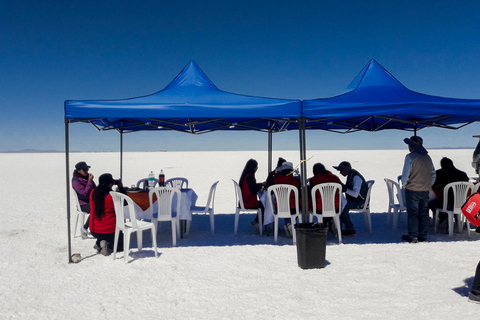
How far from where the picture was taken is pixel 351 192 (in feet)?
20.2

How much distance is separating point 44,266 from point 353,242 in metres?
4.36

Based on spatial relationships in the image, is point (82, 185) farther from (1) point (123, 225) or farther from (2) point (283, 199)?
(2) point (283, 199)

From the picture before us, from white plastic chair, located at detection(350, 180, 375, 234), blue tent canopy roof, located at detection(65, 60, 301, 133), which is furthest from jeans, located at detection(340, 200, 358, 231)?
blue tent canopy roof, located at detection(65, 60, 301, 133)

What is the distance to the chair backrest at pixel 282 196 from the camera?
5.72m

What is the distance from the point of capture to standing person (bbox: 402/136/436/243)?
5.53m

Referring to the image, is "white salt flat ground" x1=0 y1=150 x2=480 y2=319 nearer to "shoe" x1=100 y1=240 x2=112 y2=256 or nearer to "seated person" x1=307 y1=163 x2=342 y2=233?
"shoe" x1=100 y1=240 x2=112 y2=256

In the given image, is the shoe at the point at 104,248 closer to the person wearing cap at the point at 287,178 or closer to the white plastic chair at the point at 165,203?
the white plastic chair at the point at 165,203

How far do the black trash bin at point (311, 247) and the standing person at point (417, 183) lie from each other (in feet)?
6.07

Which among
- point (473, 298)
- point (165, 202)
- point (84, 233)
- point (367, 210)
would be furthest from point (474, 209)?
point (84, 233)

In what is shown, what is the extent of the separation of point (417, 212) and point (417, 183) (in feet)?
1.52

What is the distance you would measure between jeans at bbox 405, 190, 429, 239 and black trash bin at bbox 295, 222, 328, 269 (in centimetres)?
186

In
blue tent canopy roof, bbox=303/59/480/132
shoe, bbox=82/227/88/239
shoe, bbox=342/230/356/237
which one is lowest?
shoe, bbox=342/230/356/237

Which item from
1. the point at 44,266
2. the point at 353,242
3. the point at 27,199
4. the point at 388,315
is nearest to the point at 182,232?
the point at 44,266

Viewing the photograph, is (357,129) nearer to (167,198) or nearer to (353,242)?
(353,242)
